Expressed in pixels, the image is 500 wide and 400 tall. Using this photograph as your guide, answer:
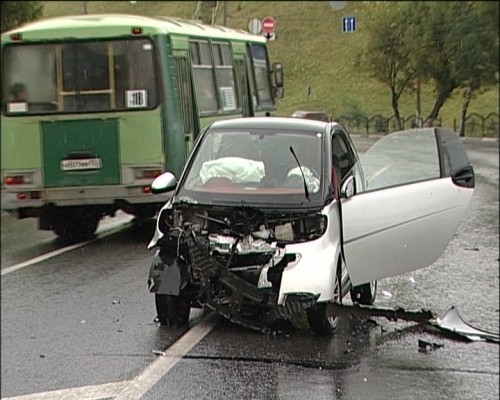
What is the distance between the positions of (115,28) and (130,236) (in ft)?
6.39

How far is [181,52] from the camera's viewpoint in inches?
286

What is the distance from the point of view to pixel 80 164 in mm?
6379

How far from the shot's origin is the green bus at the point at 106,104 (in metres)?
5.88

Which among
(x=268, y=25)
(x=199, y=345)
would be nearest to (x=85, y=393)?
(x=199, y=345)

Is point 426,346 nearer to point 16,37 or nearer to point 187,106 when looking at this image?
point 187,106

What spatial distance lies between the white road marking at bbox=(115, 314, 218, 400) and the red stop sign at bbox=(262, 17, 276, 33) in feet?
8.46

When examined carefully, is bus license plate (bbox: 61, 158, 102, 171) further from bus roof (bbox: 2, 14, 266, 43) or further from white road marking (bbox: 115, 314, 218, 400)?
white road marking (bbox: 115, 314, 218, 400)

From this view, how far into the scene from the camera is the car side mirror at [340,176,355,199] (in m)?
5.83

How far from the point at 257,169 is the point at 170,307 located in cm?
112

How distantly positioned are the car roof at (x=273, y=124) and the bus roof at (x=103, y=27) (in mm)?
1012

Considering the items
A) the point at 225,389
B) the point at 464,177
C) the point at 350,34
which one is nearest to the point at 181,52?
the point at 350,34

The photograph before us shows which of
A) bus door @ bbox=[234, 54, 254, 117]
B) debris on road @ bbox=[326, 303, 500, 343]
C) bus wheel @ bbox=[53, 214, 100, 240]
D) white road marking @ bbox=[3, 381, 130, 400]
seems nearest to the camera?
white road marking @ bbox=[3, 381, 130, 400]

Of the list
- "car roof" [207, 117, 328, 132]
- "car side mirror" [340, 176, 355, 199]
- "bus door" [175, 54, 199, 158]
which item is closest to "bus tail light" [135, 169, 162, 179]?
"bus door" [175, 54, 199, 158]

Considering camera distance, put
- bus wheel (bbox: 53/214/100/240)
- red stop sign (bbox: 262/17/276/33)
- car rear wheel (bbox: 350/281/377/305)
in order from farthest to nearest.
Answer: bus wheel (bbox: 53/214/100/240)
red stop sign (bbox: 262/17/276/33)
car rear wheel (bbox: 350/281/377/305)
